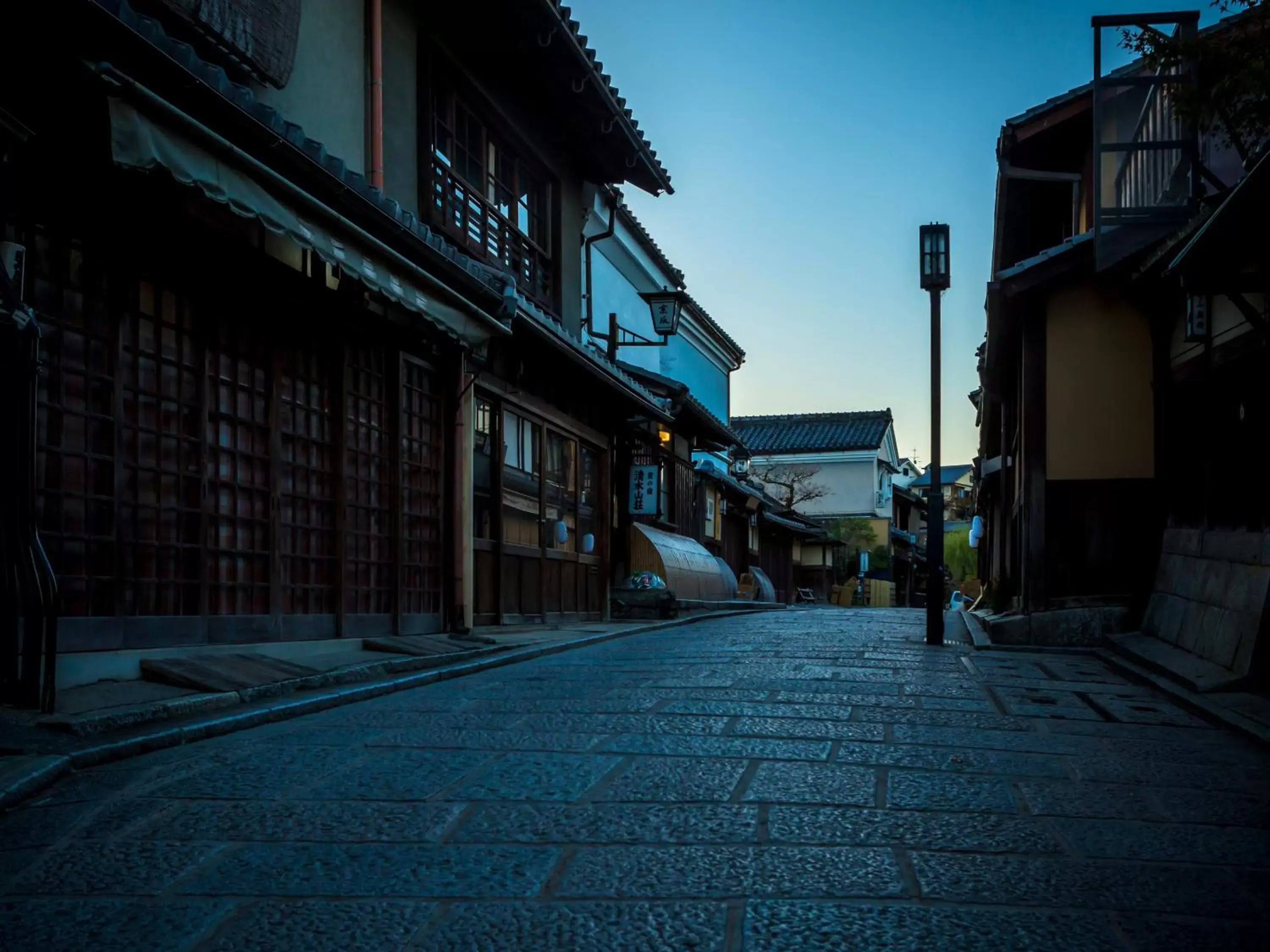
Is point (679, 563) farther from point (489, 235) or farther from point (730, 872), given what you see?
point (730, 872)

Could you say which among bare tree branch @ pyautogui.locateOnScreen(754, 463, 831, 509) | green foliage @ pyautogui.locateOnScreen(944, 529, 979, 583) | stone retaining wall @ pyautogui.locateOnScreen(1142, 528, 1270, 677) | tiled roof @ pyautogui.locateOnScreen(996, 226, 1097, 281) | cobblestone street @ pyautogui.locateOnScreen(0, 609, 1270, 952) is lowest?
green foliage @ pyautogui.locateOnScreen(944, 529, 979, 583)

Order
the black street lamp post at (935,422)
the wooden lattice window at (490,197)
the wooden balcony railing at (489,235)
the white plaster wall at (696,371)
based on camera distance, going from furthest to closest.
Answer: the white plaster wall at (696,371) < the black street lamp post at (935,422) < the wooden lattice window at (490,197) < the wooden balcony railing at (489,235)

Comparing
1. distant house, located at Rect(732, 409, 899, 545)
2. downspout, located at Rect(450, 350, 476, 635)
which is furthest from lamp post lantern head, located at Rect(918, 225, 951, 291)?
distant house, located at Rect(732, 409, 899, 545)

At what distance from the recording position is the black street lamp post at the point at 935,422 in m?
16.2

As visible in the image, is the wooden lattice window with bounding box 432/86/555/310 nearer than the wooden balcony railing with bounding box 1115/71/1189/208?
No

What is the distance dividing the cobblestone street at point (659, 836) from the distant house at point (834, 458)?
50.8 m

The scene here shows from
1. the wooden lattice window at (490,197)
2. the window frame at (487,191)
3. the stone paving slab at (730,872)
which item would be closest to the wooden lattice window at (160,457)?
the stone paving slab at (730,872)

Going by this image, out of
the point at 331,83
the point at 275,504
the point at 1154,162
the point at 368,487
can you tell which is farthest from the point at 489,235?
the point at 1154,162

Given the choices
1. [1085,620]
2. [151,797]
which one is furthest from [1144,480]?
[151,797]

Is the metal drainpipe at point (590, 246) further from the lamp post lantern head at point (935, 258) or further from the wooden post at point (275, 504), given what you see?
the wooden post at point (275, 504)

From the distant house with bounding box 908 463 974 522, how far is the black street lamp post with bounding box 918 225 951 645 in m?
0.36

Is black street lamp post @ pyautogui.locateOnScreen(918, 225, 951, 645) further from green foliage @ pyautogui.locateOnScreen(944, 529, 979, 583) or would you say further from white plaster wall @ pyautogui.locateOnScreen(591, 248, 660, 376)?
green foliage @ pyautogui.locateOnScreen(944, 529, 979, 583)

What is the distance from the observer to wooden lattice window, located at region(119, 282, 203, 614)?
8.56 metres

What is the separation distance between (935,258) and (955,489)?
2459 inches
